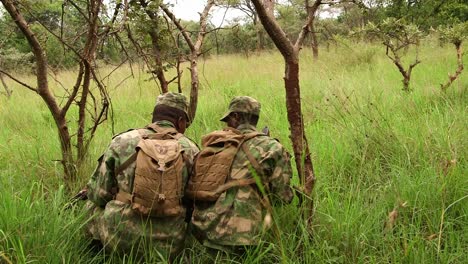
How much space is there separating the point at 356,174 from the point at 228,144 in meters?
1.25

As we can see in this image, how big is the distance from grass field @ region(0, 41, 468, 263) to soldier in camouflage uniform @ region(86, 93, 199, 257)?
0.10 meters

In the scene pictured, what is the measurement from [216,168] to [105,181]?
27.1 inches

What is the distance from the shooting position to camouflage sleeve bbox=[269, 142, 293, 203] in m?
2.36

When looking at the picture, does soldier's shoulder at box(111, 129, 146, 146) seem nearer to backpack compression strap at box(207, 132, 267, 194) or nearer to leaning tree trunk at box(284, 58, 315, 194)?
→ backpack compression strap at box(207, 132, 267, 194)

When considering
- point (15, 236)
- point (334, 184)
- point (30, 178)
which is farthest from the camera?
point (30, 178)

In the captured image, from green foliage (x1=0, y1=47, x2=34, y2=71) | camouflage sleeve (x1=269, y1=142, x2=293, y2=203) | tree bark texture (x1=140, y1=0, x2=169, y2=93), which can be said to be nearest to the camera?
camouflage sleeve (x1=269, y1=142, x2=293, y2=203)

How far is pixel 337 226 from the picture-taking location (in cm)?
218

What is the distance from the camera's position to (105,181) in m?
2.41

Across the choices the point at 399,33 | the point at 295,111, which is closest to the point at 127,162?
the point at 295,111

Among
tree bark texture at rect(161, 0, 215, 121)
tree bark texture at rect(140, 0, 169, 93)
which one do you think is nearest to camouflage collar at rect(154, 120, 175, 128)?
tree bark texture at rect(140, 0, 169, 93)

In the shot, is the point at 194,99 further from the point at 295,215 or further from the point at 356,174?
the point at 295,215

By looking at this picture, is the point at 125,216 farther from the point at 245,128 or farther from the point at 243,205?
the point at 245,128

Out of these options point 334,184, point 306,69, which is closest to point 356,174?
point 334,184

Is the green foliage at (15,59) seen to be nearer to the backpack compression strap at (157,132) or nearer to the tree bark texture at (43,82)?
the tree bark texture at (43,82)
